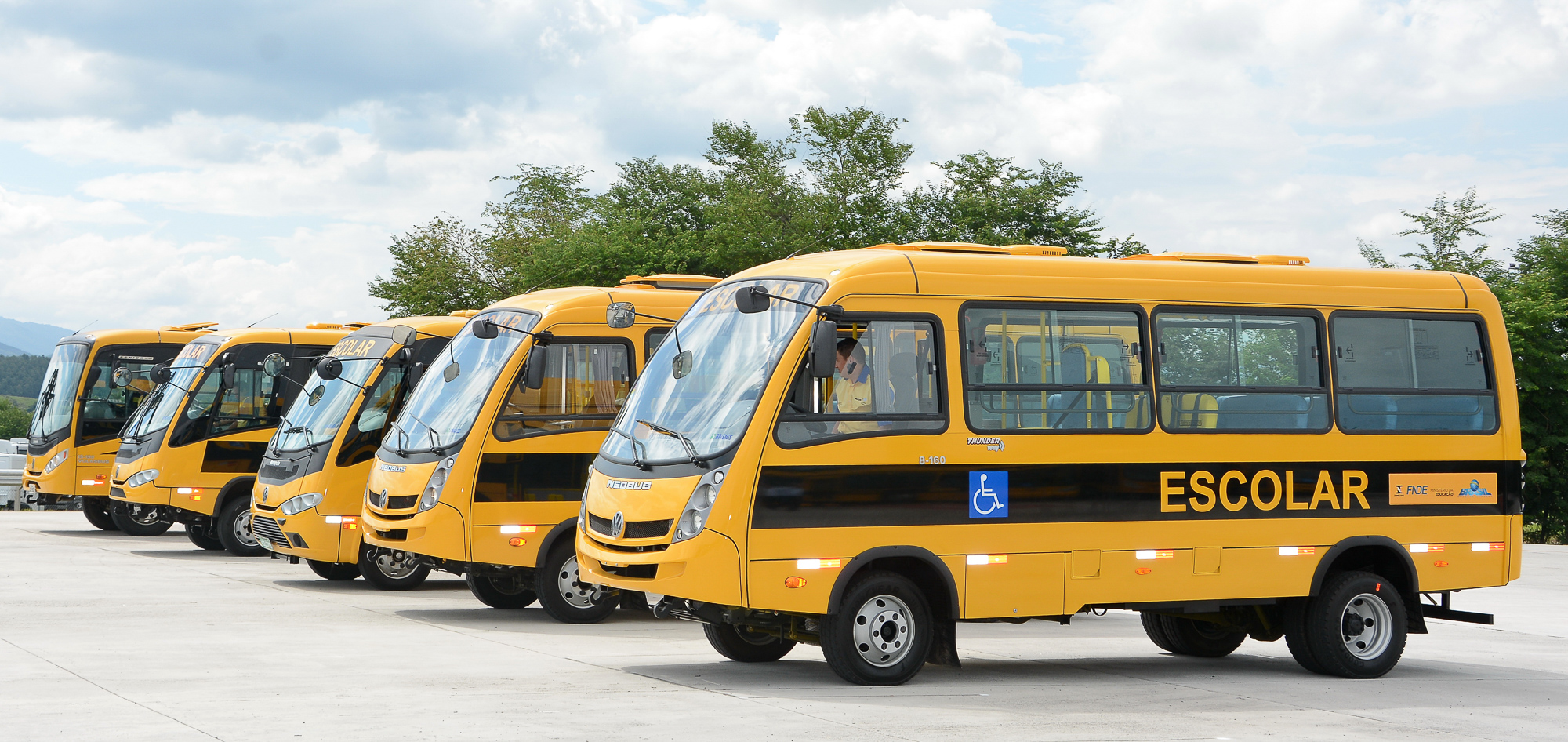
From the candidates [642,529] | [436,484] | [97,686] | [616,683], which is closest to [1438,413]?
[642,529]

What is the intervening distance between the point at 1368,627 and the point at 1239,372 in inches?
86.1

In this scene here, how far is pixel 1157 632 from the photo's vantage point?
1302 cm

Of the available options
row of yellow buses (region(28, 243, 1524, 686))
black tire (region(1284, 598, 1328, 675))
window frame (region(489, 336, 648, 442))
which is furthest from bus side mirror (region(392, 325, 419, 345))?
black tire (region(1284, 598, 1328, 675))

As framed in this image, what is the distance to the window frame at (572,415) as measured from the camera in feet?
45.5

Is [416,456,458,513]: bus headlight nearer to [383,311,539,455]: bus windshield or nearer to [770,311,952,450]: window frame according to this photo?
[383,311,539,455]: bus windshield

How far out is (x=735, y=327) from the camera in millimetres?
10438

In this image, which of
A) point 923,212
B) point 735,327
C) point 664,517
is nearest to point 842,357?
point 735,327

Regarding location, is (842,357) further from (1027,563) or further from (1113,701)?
(1113,701)

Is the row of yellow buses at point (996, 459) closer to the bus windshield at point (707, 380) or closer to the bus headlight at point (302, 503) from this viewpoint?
the bus windshield at point (707, 380)

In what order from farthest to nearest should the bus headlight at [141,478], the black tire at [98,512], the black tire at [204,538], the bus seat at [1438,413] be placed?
the black tire at [98,512] → the black tire at [204,538] → the bus headlight at [141,478] → the bus seat at [1438,413]

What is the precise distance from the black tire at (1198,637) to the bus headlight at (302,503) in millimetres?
8705

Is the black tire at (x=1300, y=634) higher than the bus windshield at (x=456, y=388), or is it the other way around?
the bus windshield at (x=456, y=388)

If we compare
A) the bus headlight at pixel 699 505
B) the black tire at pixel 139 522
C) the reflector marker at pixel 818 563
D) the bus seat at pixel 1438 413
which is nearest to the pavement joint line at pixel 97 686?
the bus headlight at pixel 699 505

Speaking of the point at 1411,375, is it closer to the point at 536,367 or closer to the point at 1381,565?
the point at 1381,565
